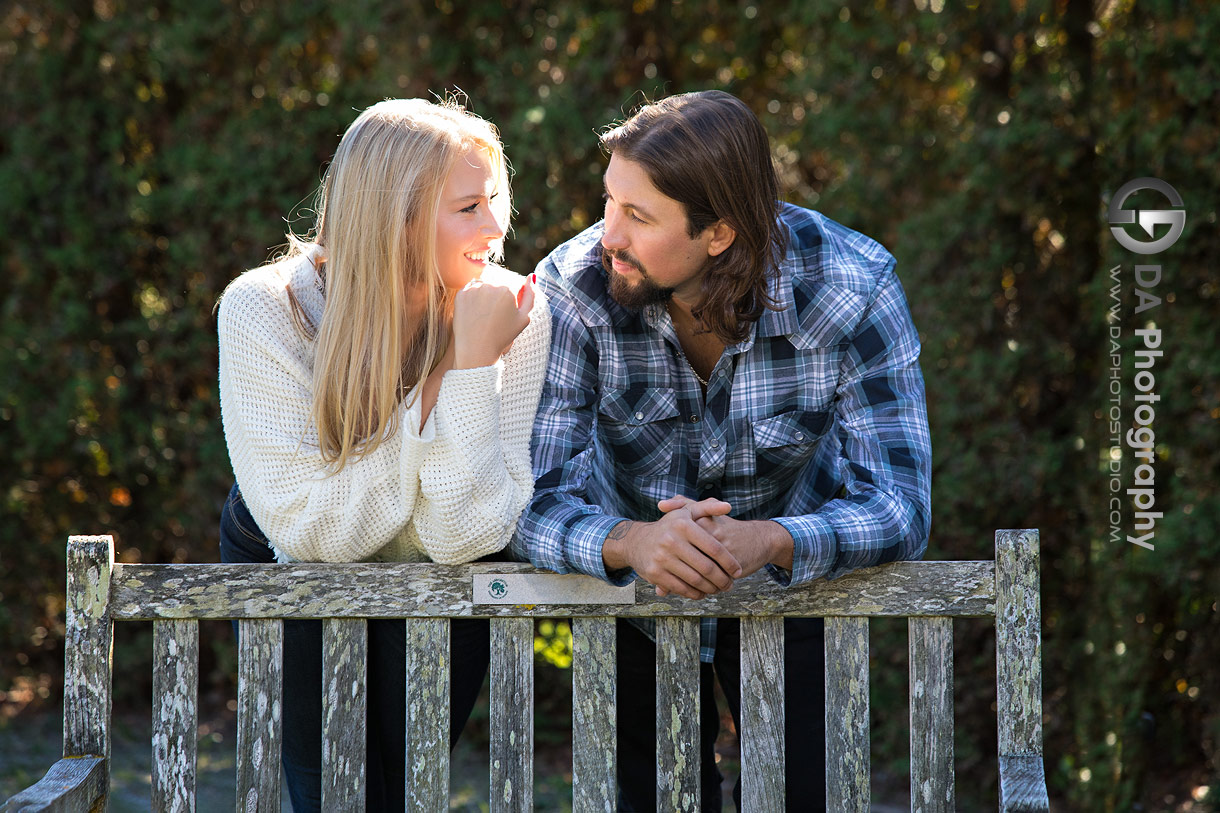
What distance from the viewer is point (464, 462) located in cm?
206

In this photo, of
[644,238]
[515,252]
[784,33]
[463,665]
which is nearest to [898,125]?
[784,33]

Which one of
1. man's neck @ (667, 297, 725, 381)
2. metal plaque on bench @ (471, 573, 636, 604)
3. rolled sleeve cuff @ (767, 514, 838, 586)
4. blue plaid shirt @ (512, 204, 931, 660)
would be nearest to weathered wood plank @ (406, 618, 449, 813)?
metal plaque on bench @ (471, 573, 636, 604)

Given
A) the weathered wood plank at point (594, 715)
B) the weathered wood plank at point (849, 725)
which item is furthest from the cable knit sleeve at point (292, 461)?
the weathered wood plank at point (849, 725)

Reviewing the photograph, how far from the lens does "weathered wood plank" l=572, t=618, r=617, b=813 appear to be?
6.78 ft

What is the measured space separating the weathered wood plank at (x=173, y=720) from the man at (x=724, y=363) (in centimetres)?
65

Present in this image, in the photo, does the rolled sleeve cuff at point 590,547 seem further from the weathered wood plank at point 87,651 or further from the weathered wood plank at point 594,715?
the weathered wood plank at point 87,651

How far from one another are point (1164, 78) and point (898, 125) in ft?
2.44

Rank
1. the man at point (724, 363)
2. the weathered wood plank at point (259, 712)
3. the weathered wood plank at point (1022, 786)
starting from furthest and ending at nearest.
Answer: the man at point (724, 363)
the weathered wood plank at point (259, 712)
the weathered wood plank at point (1022, 786)

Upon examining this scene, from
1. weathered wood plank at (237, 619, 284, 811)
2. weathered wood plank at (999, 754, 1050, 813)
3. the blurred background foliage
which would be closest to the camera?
weathered wood plank at (999, 754, 1050, 813)

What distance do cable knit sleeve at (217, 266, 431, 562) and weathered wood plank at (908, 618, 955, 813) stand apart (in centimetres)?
97

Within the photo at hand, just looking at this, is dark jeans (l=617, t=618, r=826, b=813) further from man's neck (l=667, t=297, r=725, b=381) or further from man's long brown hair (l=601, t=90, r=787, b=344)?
man's long brown hair (l=601, t=90, r=787, b=344)

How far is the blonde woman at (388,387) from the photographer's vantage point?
6.84 feet

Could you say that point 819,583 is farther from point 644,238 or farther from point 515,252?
point 515,252

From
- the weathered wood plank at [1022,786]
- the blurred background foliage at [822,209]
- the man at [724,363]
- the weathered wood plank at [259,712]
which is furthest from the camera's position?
the blurred background foliage at [822,209]
